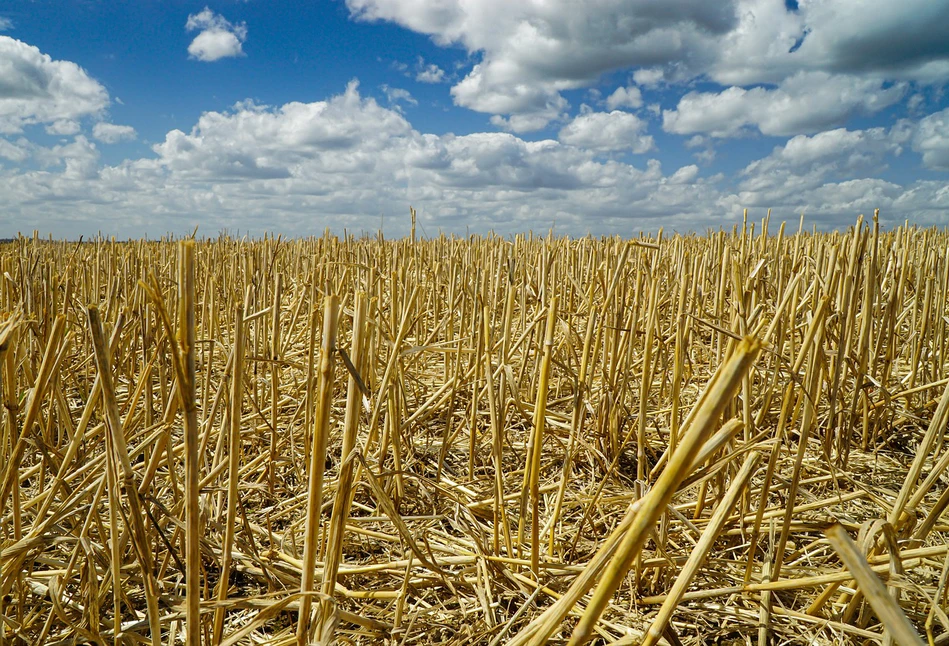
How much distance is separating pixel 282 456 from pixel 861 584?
1715mm

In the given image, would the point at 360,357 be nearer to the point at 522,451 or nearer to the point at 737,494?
the point at 737,494

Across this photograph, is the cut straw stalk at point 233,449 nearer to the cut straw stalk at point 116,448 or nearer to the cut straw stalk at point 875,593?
the cut straw stalk at point 116,448

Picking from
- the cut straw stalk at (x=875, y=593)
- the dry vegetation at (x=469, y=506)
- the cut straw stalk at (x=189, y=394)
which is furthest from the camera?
the dry vegetation at (x=469, y=506)

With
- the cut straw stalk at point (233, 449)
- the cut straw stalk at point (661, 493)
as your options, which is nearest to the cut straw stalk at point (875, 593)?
the cut straw stalk at point (661, 493)

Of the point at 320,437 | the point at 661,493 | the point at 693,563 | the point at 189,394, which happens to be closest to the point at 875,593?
the point at 661,493

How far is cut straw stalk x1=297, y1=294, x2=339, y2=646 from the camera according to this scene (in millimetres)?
642

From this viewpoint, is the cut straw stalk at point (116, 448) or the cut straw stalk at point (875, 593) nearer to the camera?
the cut straw stalk at point (875, 593)

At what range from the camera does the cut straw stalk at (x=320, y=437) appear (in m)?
0.64

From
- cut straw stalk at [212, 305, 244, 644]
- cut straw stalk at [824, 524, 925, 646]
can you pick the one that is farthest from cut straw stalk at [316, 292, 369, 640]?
cut straw stalk at [824, 524, 925, 646]

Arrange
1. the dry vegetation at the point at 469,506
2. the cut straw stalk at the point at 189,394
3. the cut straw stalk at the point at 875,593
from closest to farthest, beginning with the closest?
the cut straw stalk at the point at 875,593 < the cut straw stalk at the point at 189,394 < the dry vegetation at the point at 469,506

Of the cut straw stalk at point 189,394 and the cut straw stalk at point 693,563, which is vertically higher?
the cut straw stalk at point 189,394

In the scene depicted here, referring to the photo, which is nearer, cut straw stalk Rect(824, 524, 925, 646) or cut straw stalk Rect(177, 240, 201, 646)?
cut straw stalk Rect(824, 524, 925, 646)

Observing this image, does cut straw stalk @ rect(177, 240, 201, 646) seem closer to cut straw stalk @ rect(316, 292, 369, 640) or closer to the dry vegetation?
the dry vegetation

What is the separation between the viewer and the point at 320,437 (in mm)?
679
